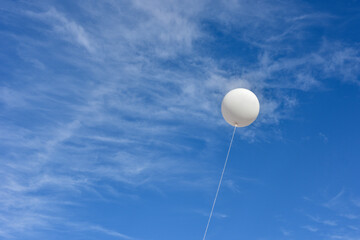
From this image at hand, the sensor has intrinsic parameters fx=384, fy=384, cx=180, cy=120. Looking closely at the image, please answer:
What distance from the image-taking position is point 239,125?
23.1 m

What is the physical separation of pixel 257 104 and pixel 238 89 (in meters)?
1.40

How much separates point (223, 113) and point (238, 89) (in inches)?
67.1

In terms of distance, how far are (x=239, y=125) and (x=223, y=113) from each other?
1.23 metres

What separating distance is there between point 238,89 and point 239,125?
7.37 ft

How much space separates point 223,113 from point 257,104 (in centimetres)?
207

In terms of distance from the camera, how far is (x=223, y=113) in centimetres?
2291

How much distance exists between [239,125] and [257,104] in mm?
1747

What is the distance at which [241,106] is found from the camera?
21.7m

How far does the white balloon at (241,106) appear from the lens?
2178 centimetres

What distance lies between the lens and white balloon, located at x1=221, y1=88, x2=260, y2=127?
2178 cm

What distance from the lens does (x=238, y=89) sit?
2233cm
